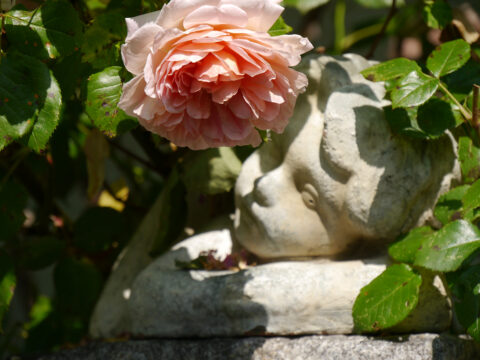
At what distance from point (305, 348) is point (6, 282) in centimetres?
49

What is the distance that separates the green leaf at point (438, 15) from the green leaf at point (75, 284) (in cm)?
80

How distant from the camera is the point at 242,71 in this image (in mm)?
785

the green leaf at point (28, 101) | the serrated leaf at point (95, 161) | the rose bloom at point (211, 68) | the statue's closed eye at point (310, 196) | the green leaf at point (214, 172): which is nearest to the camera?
the rose bloom at point (211, 68)

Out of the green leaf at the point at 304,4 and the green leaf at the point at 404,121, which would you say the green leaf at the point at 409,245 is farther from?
the green leaf at the point at 304,4

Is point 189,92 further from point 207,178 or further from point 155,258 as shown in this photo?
point 155,258

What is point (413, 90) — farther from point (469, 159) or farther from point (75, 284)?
point (75, 284)

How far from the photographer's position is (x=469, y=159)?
937mm

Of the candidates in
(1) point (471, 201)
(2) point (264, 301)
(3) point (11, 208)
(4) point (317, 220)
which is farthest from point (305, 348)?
(3) point (11, 208)

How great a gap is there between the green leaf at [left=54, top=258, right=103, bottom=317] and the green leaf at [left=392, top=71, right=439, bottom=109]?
0.74 meters

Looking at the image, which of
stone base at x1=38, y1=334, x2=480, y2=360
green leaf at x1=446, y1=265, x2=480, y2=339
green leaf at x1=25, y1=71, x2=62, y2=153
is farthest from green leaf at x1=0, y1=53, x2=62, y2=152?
green leaf at x1=446, y1=265, x2=480, y2=339

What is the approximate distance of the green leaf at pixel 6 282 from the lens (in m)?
1.05

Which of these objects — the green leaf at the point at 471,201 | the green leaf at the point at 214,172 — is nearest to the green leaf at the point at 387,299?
the green leaf at the point at 471,201

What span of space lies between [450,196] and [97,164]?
2.12 feet

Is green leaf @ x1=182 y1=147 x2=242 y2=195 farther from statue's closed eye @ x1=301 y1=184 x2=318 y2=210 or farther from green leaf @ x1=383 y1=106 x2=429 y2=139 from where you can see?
green leaf @ x1=383 y1=106 x2=429 y2=139
